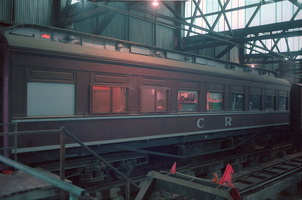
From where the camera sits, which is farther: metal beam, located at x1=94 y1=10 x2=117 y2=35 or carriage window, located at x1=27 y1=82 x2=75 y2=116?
metal beam, located at x1=94 y1=10 x2=117 y2=35

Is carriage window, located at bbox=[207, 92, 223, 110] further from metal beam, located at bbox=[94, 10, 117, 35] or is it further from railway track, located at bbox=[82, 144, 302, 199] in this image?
metal beam, located at bbox=[94, 10, 117, 35]

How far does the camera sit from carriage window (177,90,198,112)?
8.55m

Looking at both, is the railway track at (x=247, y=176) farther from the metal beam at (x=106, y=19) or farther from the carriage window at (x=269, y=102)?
the metal beam at (x=106, y=19)

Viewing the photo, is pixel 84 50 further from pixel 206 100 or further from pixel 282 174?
pixel 282 174

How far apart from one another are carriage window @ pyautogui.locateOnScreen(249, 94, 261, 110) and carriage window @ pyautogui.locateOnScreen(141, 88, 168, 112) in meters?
5.15

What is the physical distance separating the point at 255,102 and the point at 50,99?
897 cm

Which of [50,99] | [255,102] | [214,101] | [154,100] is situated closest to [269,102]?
[255,102]

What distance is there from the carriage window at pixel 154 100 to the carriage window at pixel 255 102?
515cm

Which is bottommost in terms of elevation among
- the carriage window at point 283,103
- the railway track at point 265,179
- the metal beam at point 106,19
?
the railway track at point 265,179

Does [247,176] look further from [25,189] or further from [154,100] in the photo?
[25,189]

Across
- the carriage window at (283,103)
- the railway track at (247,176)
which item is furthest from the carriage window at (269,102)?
the railway track at (247,176)

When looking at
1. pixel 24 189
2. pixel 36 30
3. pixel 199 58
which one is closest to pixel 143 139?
pixel 36 30

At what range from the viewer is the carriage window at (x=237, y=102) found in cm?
1062

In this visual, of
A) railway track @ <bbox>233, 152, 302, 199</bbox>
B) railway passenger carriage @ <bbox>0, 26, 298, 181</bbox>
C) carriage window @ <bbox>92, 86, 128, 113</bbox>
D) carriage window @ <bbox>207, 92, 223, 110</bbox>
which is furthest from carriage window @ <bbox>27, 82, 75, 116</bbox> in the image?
carriage window @ <bbox>207, 92, 223, 110</bbox>
